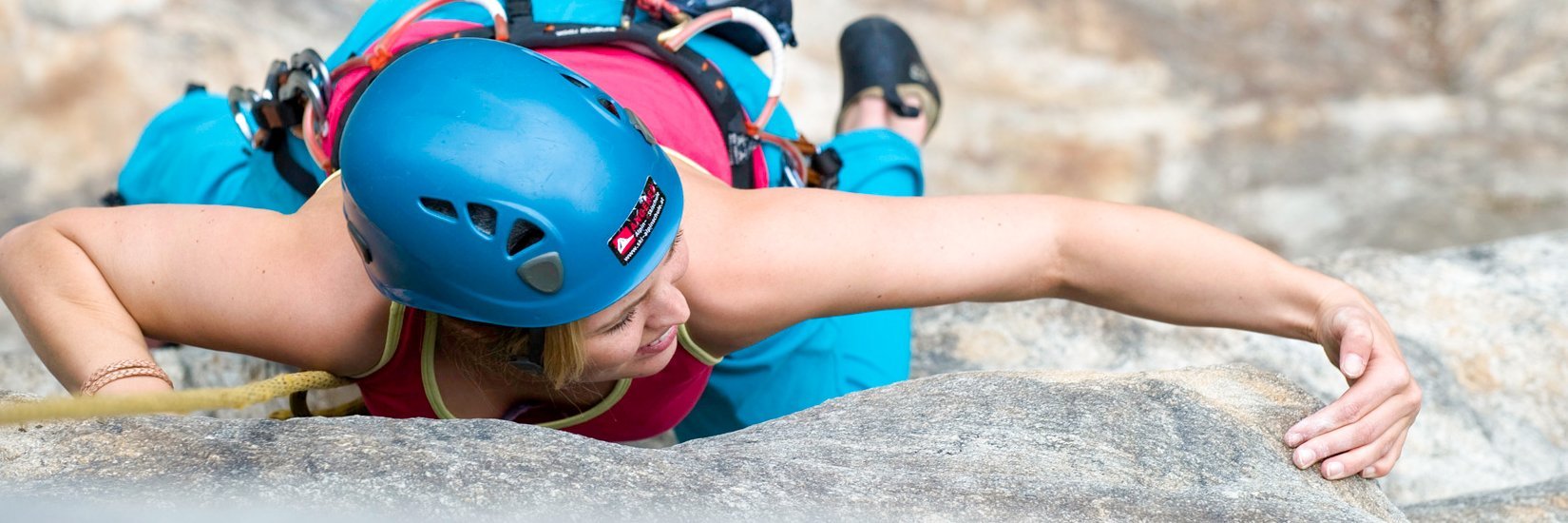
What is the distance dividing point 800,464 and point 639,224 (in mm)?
365

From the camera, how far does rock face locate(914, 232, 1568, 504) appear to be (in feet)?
9.28

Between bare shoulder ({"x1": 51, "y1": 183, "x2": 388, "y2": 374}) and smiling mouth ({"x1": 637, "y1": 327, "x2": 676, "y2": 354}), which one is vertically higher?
smiling mouth ({"x1": 637, "y1": 327, "x2": 676, "y2": 354})

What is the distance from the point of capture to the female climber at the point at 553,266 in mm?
1618

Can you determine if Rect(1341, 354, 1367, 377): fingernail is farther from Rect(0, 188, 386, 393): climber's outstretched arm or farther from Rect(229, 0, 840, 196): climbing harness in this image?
Rect(0, 188, 386, 393): climber's outstretched arm

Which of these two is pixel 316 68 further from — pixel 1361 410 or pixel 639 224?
pixel 1361 410

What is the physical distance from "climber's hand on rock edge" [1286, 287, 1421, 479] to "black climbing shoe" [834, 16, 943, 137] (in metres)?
1.63

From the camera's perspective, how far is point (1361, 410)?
1.89m

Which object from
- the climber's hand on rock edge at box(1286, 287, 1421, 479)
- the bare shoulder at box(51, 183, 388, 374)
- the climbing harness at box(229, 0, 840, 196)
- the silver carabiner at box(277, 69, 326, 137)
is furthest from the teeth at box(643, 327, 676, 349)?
the climber's hand on rock edge at box(1286, 287, 1421, 479)

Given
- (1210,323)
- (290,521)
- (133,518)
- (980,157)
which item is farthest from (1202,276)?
(980,157)

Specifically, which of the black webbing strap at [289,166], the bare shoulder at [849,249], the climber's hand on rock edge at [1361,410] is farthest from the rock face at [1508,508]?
the black webbing strap at [289,166]

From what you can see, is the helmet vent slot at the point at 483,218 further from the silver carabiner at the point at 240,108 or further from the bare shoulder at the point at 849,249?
the silver carabiner at the point at 240,108

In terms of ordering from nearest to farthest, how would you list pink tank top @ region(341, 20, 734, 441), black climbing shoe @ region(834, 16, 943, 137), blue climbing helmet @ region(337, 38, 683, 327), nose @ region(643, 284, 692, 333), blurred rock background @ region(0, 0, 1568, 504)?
blue climbing helmet @ region(337, 38, 683, 327)
nose @ region(643, 284, 692, 333)
pink tank top @ region(341, 20, 734, 441)
black climbing shoe @ region(834, 16, 943, 137)
blurred rock background @ region(0, 0, 1568, 504)

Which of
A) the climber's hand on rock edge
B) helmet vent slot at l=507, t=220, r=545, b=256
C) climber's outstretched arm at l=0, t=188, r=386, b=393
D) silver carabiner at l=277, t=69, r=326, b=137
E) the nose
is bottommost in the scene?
climber's outstretched arm at l=0, t=188, r=386, b=393

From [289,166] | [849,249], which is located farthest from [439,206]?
[289,166]
